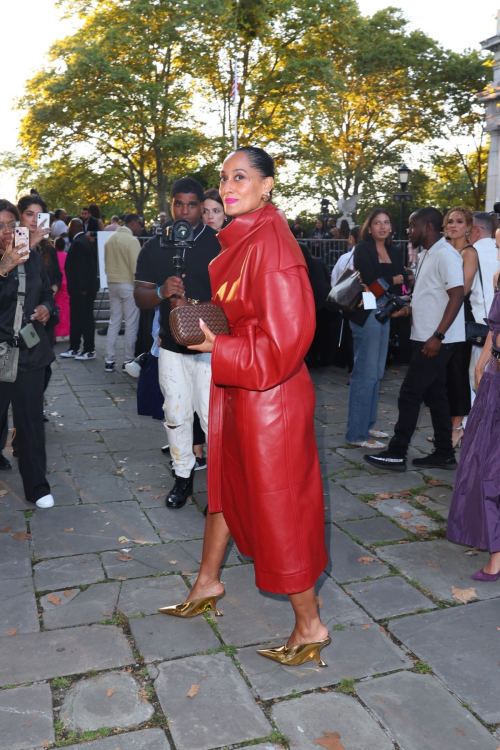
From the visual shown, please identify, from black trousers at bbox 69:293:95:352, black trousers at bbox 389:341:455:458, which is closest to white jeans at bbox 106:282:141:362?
black trousers at bbox 69:293:95:352

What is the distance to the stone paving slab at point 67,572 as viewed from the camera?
13.1 feet

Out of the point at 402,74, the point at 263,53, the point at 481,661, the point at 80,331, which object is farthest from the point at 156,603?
the point at 402,74

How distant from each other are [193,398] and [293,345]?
2359 millimetres

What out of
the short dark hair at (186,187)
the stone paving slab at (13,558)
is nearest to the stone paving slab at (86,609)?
the stone paving slab at (13,558)

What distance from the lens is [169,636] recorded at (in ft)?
11.3

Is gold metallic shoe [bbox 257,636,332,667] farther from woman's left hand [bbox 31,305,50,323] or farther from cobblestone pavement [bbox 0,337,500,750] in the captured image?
woman's left hand [bbox 31,305,50,323]

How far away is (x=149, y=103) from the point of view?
28.2 meters

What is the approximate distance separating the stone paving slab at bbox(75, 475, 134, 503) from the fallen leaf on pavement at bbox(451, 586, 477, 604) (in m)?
2.45

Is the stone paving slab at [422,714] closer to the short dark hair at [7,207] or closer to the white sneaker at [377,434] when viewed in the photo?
the short dark hair at [7,207]

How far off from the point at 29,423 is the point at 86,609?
1729 millimetres

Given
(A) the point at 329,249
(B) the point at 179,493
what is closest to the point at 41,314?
(B) the point at 179,493

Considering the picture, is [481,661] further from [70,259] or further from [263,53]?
[263,53]

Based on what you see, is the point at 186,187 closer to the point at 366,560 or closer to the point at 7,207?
the point at 7,207

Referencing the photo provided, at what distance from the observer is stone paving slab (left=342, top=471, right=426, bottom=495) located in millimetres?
5588
